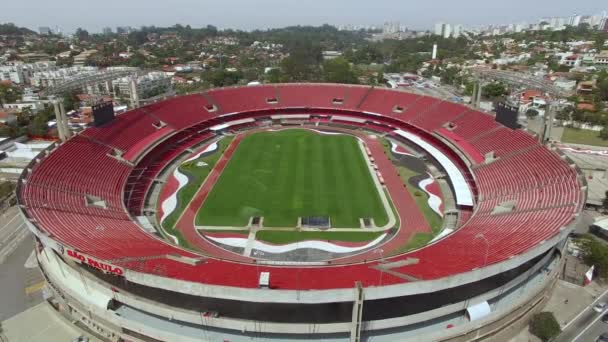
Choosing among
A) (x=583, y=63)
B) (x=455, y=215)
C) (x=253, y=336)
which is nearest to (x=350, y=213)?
(x=455, y=215)

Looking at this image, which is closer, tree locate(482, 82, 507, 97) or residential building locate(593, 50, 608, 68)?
tree locate(482, 82, 507, 97)

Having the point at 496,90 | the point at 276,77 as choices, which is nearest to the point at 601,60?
the point at 496,90

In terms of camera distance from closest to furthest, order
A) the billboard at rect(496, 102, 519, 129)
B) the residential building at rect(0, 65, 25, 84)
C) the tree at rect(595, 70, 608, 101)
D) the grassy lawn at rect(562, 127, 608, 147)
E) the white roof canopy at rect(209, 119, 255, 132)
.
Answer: the billboard at rect(496, 102, 519, 129)
the white roof canopy at rect(209, 119, 255, 132)
the grassy lawn at rect(562, 127, 608, 147)
the tree at rect(595, 70, 608, 101)
the residential building at rect(0, 65, 25, 84)

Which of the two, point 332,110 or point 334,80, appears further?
point 334,80

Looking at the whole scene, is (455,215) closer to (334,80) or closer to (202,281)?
(202,281)

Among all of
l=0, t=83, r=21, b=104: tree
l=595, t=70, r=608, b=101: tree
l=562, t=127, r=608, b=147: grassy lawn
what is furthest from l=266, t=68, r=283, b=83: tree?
l=595, t=70, r=608, b=101: tree

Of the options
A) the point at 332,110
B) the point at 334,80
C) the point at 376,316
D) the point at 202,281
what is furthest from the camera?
the point at 334,80

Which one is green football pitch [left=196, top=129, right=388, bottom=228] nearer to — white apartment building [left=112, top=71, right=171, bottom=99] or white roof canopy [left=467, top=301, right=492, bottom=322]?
white roof canopy [left=467, top=301, right=492, bottom=322]

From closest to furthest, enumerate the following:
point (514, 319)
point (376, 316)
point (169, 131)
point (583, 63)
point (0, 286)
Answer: point (376, 316), point (514, 319), point (0, 286), point (169, 131), point (583, 63)
